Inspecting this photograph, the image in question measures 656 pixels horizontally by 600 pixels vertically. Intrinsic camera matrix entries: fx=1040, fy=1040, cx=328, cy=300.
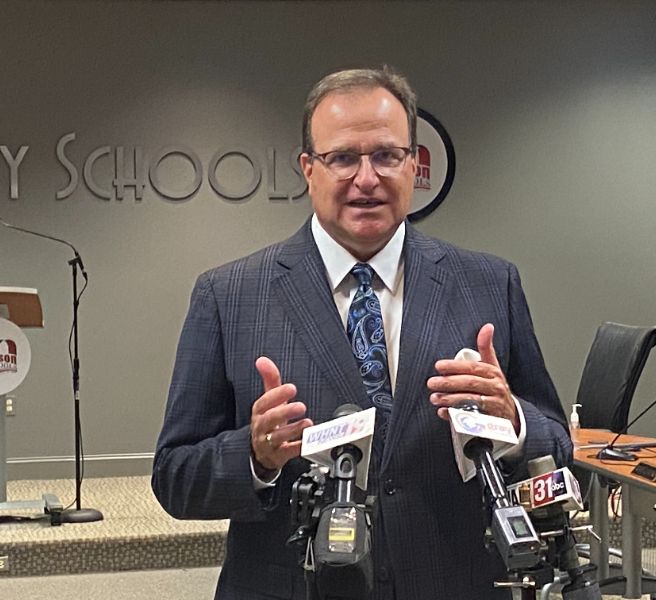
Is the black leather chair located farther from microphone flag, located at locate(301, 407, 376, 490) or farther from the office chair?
microphone flag, located at locate(301, 407, 376, 490)

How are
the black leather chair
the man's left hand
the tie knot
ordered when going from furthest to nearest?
the black leather chair < the tie knot < the man's left hand

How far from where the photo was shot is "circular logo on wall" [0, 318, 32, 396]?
15.8 feet

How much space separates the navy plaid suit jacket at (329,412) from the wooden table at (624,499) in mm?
1529

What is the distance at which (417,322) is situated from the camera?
5.07ft

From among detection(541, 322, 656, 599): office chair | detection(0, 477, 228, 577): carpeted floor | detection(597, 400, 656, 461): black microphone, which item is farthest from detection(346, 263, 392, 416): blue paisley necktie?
detection(0, 477, 228, 577): carpeted floor

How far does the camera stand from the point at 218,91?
6266mm

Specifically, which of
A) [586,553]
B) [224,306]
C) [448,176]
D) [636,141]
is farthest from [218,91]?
[224,306]

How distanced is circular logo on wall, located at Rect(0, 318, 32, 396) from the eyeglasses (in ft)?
11.9

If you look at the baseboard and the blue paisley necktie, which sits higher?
the blue paisley necktie

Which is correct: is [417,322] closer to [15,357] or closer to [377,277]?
[377,277]

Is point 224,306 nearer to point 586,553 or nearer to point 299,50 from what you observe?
point 586,553

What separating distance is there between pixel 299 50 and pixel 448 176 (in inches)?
47.0

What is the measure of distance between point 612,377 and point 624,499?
2.16ft

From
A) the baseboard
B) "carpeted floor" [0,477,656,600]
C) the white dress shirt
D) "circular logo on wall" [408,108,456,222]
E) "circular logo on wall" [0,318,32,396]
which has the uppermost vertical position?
the white dress shirt
